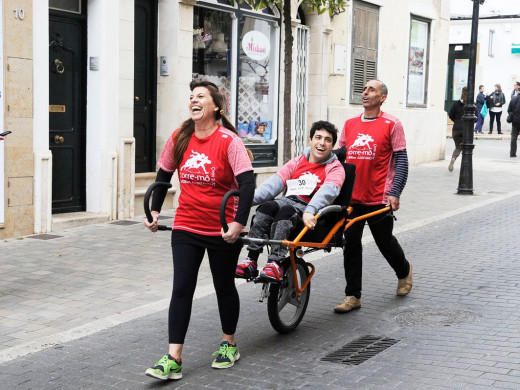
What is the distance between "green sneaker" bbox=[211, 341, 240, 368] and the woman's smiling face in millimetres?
1497

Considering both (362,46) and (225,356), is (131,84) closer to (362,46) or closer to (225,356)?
(225,356)

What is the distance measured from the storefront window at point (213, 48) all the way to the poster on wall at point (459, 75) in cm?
2529

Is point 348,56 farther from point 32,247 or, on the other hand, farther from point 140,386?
point 140,386

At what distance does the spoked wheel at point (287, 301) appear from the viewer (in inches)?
244

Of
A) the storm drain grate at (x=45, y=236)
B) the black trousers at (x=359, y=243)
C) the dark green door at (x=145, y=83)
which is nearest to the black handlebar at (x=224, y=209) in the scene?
the black trousers at (x=359, y=243)

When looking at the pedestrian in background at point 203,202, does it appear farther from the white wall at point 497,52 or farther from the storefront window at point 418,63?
the white wall at point 497,52

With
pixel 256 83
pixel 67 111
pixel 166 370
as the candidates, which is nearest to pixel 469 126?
pixel 256 83

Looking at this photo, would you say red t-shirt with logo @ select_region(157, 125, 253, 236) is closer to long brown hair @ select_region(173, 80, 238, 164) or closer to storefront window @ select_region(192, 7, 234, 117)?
long brown hair @ select_region(173, 80, 238, 164)

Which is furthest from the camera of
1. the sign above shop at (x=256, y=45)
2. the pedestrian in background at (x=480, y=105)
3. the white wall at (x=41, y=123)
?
the pedestrian in background at (x=480, y=105)

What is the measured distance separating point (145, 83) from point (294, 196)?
23.1 ft

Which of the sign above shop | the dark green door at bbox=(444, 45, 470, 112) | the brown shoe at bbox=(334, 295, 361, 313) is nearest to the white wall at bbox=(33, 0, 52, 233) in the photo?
the brown shoe at bbox=(334, 295, 361, 313)

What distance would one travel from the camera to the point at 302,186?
644 centimetres

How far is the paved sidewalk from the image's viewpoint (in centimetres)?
643

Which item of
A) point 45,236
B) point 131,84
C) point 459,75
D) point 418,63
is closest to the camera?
point 45,236
